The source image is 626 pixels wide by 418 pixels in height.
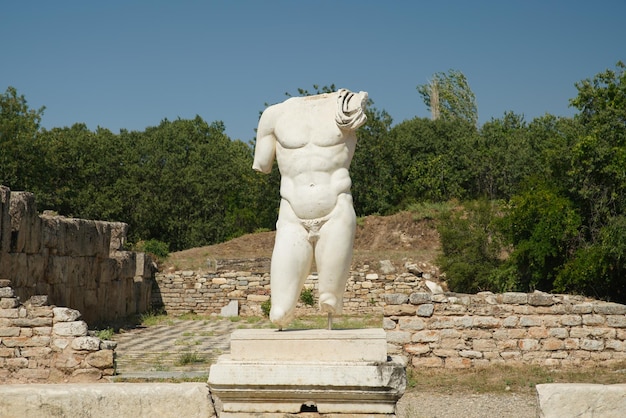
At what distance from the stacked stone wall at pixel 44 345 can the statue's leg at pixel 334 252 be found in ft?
21.5

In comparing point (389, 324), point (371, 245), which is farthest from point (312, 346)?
point (371, 245)

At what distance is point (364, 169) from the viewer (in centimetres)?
3975

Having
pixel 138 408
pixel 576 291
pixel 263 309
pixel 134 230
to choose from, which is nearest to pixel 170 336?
pixel 263 309

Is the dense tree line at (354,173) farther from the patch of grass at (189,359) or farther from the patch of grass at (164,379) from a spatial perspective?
the patch of grass at (164,379)

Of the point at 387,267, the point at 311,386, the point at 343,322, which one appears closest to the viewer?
the point at 311,386

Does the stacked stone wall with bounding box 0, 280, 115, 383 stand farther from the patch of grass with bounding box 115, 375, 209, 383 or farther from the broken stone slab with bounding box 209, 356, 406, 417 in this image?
the broken stone slab with bounding box 209, 356, 406, 417

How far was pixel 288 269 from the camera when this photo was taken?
587 centimetres

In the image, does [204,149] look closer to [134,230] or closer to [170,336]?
[134,230]

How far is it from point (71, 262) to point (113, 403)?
13.0 meters

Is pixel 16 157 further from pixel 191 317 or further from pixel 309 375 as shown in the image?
pixel 309 375

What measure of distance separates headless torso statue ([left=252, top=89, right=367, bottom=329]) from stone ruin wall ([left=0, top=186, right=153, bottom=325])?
10.1m

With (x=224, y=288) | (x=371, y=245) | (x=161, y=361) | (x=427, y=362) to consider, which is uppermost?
(x=371, y=245)

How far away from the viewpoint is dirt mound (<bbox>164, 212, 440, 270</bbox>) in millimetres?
27642

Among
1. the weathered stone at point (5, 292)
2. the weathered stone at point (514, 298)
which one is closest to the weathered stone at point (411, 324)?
the weathered stone at point (514, 298)
